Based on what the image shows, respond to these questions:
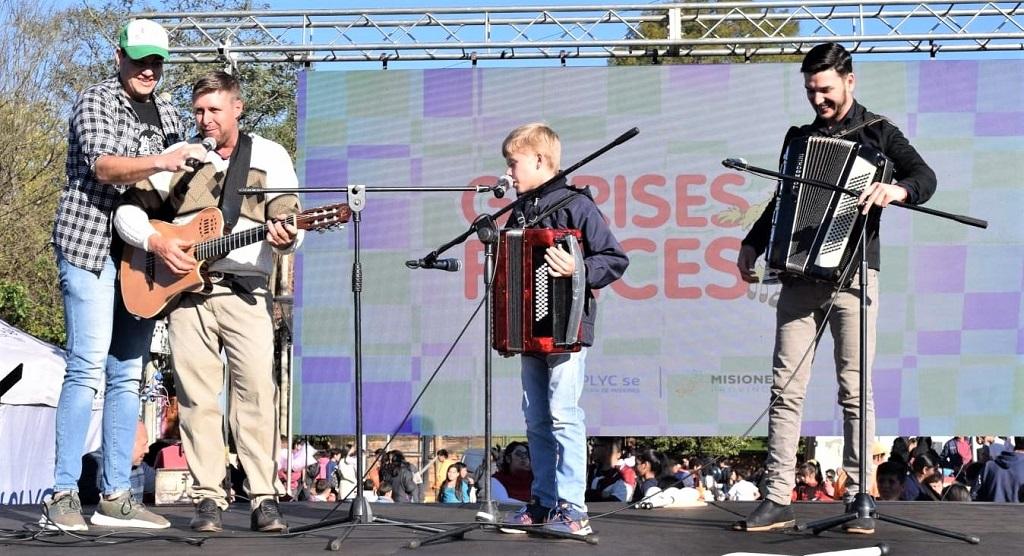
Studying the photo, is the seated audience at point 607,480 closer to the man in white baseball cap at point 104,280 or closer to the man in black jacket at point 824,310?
the man in black jacket at point 824,310

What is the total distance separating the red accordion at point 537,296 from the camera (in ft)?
14.8

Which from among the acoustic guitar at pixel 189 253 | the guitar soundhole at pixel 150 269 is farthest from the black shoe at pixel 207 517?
the guitar soundhole at pixel 150 269

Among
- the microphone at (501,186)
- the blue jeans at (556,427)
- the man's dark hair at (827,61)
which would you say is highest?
the man's dark hair at (827,61)

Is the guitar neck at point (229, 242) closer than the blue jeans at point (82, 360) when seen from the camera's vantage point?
Yes

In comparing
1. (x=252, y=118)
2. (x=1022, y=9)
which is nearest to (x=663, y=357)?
(x=1022, y=9)

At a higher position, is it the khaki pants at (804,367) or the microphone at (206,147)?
the microphone at (206,147)

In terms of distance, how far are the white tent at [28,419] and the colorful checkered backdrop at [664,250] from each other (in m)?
2.20

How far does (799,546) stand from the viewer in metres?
4.32

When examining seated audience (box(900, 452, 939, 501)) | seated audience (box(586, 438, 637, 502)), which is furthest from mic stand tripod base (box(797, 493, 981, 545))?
seated audience (box(586, 438, 637, 502))

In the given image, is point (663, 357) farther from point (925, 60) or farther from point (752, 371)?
point (925, 60)

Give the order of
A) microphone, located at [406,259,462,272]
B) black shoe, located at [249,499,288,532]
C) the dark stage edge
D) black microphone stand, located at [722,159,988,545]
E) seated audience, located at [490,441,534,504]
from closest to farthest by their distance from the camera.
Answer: the dark stage edge → black microphone stand, located at [722,159,988,545] → microphone, located at [406,259,462,272] → black shoe, located at [249,499,288,532] → seated audience, located at [490,441,534,504]

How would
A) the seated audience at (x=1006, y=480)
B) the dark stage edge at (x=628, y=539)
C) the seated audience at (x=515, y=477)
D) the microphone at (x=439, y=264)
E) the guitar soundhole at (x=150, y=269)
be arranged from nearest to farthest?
the dark stage edge at (x=628, y=539)
the microphone at (x=439, y=264)
the guitar soundhole at (x=150, y=269)
the seated audience at (x=515, y=477)
the seated audience at (x=1006, y=480)

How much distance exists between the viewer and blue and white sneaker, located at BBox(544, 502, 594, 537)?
4520mm

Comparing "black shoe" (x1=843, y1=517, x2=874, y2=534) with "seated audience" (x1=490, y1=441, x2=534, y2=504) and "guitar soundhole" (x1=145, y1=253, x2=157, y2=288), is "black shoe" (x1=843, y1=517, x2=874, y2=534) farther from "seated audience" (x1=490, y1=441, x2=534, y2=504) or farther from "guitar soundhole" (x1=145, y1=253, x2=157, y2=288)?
"seated audience" (x1=490, y1=441, x2=534, y2=504)
